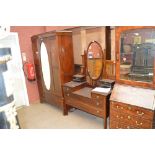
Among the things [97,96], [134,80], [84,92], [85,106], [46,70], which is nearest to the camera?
[134,80]

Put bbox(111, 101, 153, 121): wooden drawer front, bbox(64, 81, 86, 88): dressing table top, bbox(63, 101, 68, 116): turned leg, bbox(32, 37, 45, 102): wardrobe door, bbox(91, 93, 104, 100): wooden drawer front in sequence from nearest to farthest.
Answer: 1. bbox(111, 101, 153, 121): wooden drawer front
2. bbox(91, 93, 104, 100): wooden drawer front
3. bbox(64, 81, 86, 88): dressing table top
4. bbox(63, 101, 68, 116): turned leg
5. bbox(32, 37, 45, 102): wardrobe door

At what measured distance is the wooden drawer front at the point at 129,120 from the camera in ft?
5.28

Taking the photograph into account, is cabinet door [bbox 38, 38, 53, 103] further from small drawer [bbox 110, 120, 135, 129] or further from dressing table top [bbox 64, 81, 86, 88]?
small drawer [bbox 110, 120, 135, 129]

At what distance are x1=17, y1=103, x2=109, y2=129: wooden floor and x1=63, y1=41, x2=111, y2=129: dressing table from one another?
7.8 inches

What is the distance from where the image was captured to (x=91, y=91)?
2.29 meters

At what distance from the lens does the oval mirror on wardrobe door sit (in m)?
3.02

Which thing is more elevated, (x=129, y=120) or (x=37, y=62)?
(x=37, y=62)

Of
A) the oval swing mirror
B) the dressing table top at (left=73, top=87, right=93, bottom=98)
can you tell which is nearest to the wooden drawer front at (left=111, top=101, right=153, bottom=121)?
the dressing table top at (left=73, top=87, right=93, bottom=98)

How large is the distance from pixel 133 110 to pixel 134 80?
377 millimetres

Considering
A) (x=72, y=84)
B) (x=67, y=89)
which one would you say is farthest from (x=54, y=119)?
(x=72, y=84)

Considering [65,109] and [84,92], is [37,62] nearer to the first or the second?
[65,109]

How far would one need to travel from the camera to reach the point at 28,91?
344 centimetres
